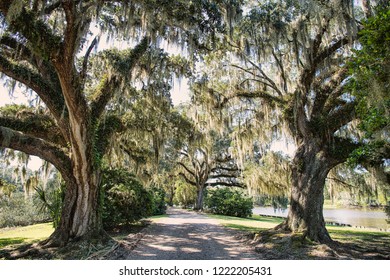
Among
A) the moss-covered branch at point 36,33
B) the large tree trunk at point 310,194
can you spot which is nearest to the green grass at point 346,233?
the large tree trunk at point 310,194

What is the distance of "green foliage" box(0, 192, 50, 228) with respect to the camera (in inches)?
767

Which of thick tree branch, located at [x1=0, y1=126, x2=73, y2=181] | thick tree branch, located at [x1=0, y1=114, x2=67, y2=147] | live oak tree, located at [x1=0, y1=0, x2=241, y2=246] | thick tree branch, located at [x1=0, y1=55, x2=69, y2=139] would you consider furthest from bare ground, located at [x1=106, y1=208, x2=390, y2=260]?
thick tree branch, located at [x1=0, y1=114, x2=67, y2=147]

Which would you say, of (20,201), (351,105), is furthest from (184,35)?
(20,201)

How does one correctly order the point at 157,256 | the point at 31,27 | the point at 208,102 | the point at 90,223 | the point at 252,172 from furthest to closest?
1. the point at 252,172
2. the point at 208,102
3. the point at 90,223
4. the point at 157,256
5. the point at 31,27

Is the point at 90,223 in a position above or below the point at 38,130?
below

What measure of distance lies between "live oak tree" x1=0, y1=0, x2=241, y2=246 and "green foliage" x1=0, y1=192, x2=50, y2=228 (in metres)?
14.6

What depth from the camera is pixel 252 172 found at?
16.2m

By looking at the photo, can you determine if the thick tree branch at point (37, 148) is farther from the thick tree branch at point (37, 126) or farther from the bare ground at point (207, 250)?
the bare ground at point (207, 250)

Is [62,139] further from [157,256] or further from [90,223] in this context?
[157,256]

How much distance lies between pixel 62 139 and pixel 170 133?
4.51 metres

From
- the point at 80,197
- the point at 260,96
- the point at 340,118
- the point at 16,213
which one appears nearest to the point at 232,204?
the point at 260,96

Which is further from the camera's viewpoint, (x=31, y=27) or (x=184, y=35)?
(x=184, y=35)

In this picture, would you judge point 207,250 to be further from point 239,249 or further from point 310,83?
point 310,83

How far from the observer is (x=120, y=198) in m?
10.7
